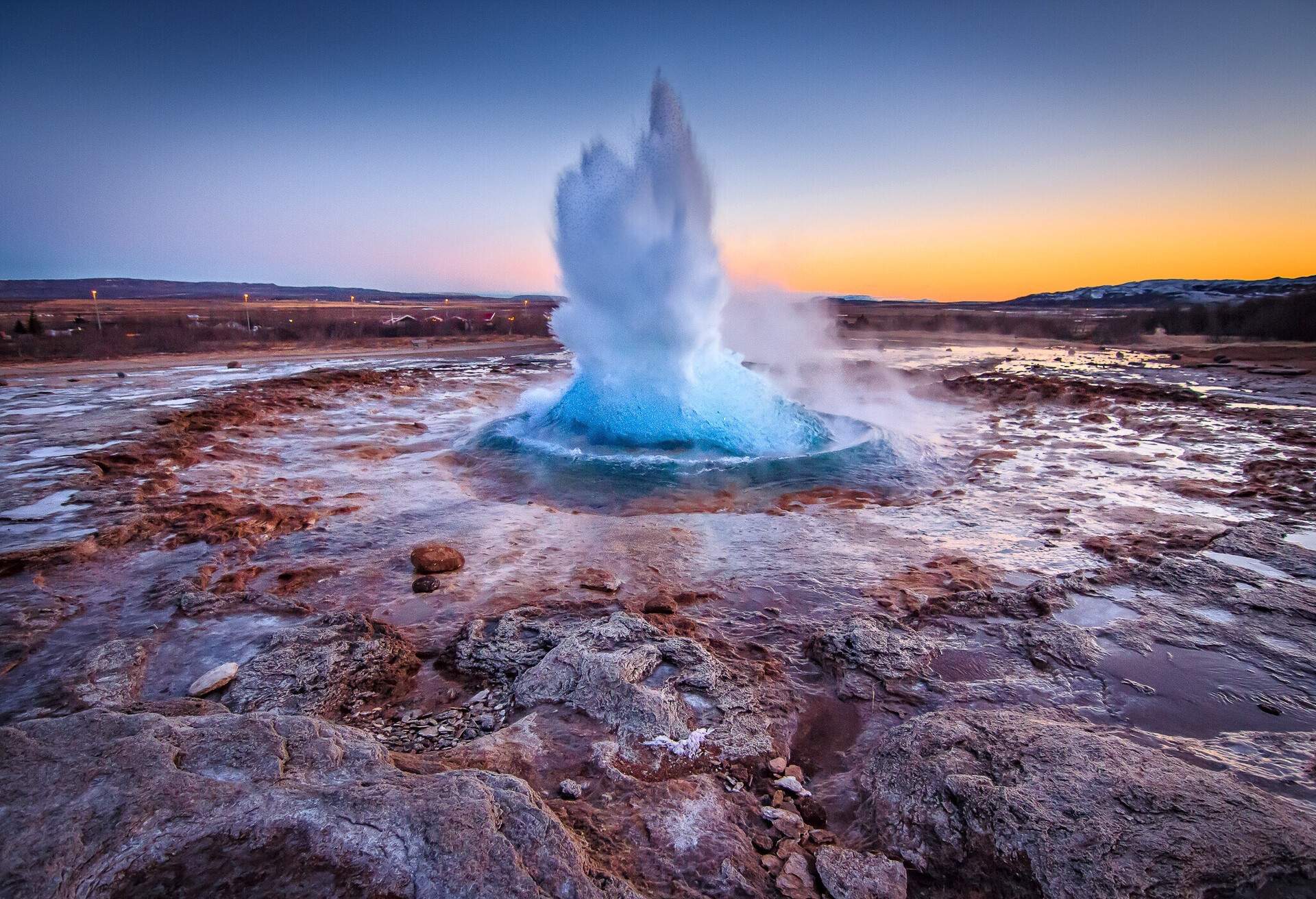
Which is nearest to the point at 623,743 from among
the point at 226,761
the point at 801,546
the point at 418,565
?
the point at 226,761

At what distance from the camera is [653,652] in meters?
3.30

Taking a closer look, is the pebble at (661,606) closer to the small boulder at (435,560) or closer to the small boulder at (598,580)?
the small boulder at (598,580)

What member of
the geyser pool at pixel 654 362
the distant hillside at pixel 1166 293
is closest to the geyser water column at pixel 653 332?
the geyser pool at pixel 654 362

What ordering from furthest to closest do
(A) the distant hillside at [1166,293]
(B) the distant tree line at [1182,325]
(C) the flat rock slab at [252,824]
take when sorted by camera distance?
(A) the distant hillside at [1166,293] < (B) the distant tree line at [1182,325] < (C) the flat rock slab at [252,824]

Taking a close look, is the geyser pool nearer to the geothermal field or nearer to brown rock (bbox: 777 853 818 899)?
the geothermal field

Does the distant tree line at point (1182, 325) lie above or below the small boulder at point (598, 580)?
above

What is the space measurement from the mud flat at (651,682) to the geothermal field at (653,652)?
18 mm

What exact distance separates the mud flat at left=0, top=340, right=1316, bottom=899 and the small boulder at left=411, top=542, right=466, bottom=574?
12 cm

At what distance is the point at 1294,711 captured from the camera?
9.53 ft

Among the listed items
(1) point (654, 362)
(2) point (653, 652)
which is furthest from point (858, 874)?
(1) point (654, 362)

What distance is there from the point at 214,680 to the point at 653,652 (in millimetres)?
2123

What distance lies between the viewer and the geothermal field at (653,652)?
1870 mm

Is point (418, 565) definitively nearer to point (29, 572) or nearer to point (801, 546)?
point (29, 572)

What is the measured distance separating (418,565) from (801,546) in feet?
9.92
